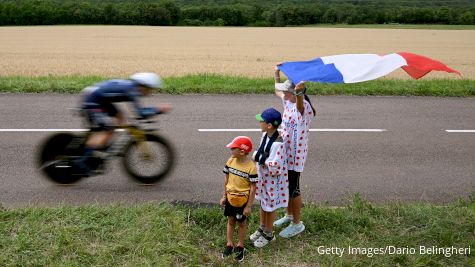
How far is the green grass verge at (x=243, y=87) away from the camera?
13.1m

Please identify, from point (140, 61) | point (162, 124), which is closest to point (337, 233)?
point (162, 124)

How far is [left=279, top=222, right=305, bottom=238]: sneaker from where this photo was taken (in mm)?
5594

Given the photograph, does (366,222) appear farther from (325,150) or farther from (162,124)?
(162,124)

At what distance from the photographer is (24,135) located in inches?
371

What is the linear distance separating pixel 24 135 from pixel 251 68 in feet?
46.8

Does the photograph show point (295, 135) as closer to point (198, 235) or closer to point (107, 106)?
point (198, 235)

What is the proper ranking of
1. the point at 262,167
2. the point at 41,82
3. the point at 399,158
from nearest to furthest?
the point at 262,167, the point at 399,158, the point at 41,82

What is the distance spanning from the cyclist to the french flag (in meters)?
1.73

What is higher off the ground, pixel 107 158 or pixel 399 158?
pixel 107 158

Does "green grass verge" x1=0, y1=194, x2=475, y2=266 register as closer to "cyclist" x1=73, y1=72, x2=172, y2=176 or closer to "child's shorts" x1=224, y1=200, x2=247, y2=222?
"child's shorts" x1=224, y1=200, x2=247, y2=222

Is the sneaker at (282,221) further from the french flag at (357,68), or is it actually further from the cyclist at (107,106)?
A: the cyclist at (107,106)

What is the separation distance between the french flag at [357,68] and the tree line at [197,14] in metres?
56.4

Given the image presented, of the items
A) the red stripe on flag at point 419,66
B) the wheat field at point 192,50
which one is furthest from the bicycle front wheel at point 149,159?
the wheat field at point 192,50

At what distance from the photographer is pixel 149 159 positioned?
7227 mm
